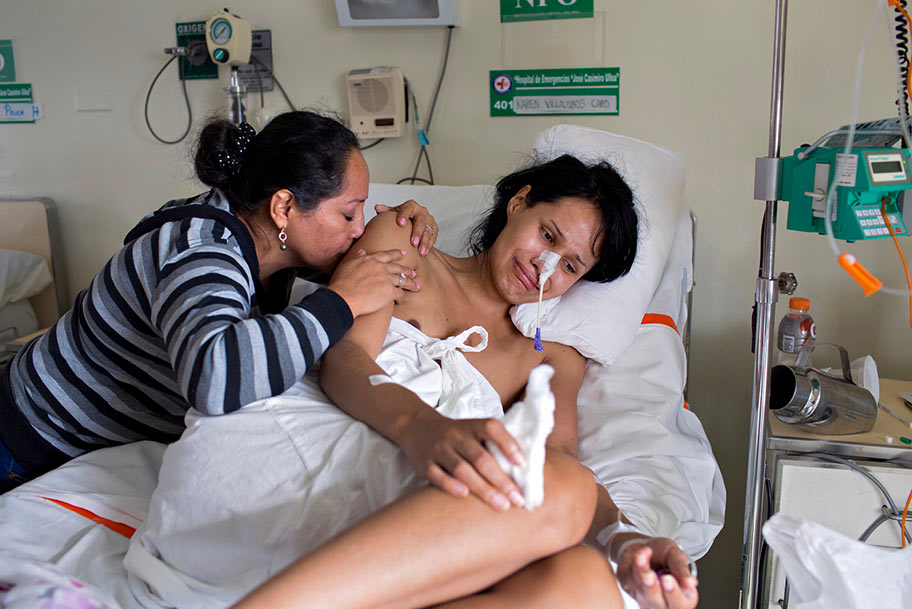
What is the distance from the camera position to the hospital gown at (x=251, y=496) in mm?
1013

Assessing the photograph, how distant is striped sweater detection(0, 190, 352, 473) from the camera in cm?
112

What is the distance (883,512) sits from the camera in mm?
1535

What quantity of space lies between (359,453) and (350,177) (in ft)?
2.00

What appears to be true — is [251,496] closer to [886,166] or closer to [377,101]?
[886,166]

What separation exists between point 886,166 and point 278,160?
1.11 metres

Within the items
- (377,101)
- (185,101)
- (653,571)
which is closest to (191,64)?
(185,101)

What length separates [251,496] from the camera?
3.42 feet

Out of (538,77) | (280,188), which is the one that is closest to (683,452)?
(280,188)

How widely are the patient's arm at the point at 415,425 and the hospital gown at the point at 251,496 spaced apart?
3 centimetres

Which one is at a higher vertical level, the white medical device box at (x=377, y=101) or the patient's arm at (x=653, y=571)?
the white medical device box at (x=377, y=101)

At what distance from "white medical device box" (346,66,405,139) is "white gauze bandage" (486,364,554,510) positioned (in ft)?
5.32

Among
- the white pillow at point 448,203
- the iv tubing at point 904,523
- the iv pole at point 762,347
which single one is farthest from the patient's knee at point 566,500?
the white pillow at point 448,203

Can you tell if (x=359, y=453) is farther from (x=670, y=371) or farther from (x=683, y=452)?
(x=670, y=371)

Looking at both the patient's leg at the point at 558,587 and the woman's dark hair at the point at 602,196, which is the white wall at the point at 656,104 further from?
the patient's leg at the point at 558,587
